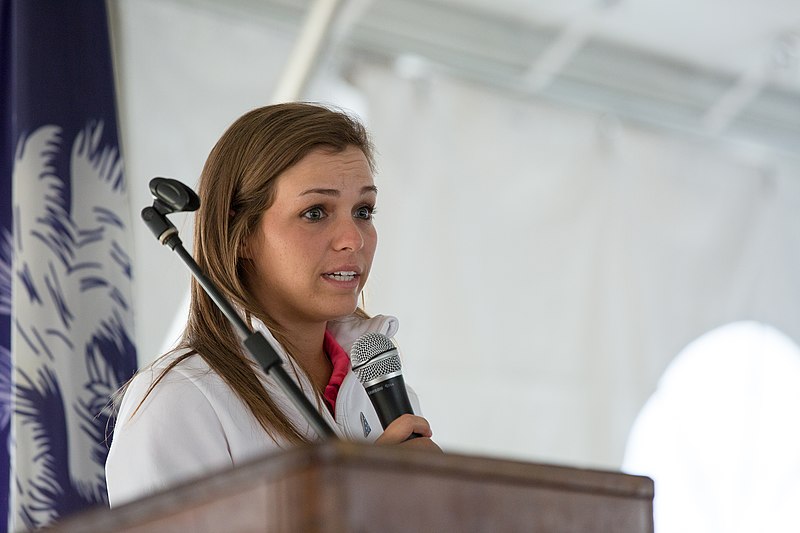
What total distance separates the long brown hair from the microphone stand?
0.21 metres

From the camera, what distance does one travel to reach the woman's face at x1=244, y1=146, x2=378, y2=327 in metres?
1.80

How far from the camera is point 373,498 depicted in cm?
85

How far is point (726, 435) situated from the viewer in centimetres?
450

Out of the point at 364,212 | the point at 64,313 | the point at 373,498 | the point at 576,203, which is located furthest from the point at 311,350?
the point at 576,203

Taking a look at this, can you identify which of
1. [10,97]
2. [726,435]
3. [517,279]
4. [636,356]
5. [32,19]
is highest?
[32,19]

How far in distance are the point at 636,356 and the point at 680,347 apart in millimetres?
260

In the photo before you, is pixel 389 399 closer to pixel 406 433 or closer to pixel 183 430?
pixel 406 433

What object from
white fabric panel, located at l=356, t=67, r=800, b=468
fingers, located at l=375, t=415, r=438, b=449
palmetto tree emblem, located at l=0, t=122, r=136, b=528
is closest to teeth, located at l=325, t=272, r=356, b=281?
fingers, located at l=375, t=415, r=438, b=449

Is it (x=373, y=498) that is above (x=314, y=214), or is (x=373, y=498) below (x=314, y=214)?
below

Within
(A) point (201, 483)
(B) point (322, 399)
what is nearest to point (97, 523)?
(A) point (201, 483)

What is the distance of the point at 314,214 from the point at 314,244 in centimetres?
6

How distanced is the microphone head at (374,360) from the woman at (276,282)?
173 millimetres

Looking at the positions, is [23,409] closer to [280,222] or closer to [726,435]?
[280,222]

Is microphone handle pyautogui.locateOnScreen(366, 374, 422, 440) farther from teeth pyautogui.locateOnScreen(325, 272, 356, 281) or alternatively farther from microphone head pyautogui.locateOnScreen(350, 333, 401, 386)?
teeth pyautogui.locateOnScreen(325, 272, 356, 281)
